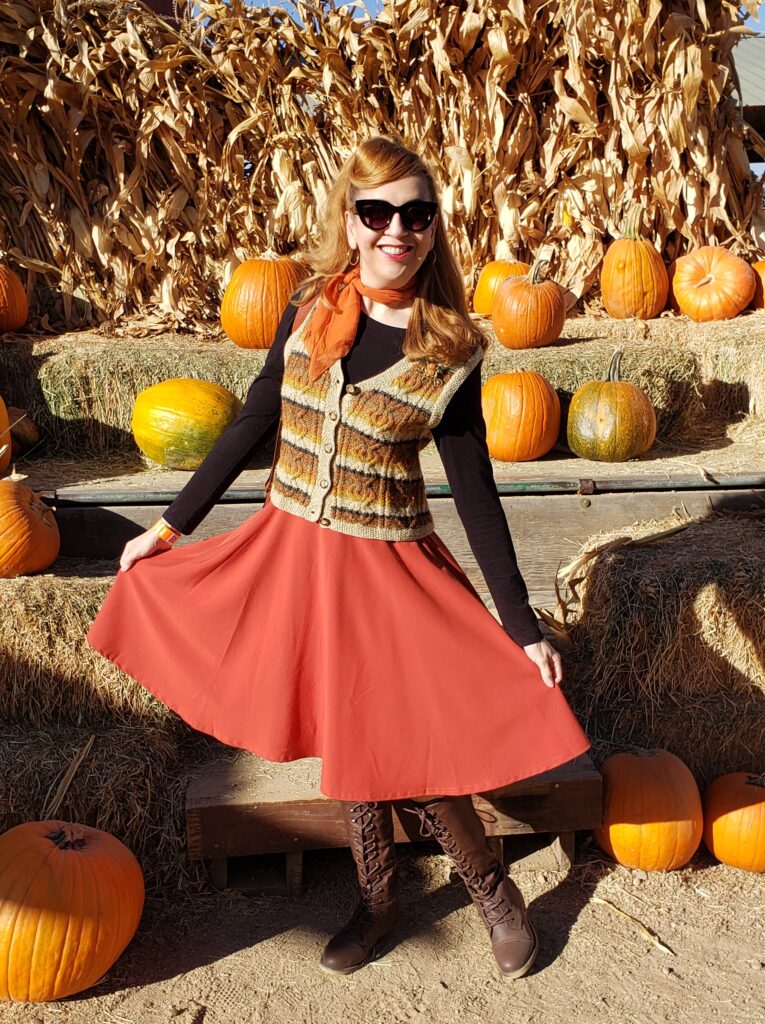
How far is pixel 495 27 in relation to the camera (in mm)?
5820

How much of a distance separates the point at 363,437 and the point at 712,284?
409 centimetres

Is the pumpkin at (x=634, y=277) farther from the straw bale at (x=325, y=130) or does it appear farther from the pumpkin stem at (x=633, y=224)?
the straw bale at (x=325, y=130)

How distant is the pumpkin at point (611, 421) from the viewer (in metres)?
4.62

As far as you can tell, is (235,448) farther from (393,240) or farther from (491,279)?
(491,279)

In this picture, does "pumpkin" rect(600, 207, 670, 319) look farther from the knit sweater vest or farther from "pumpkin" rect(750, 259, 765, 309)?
the knit sweater vest

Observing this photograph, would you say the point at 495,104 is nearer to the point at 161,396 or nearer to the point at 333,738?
the point at 161,396

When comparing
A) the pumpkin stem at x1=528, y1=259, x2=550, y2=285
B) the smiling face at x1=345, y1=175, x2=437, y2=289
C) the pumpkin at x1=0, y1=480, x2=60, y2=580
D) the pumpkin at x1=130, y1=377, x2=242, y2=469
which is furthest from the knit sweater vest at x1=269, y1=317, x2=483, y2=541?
the pumpkin stem at x1=528, y1=259, x2=550, y2=285

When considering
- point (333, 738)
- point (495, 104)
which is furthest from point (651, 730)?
point (495, 104)

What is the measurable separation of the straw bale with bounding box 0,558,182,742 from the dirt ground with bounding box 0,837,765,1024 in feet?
1.99

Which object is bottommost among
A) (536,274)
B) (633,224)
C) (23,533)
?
(23,533)

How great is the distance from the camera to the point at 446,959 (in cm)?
258

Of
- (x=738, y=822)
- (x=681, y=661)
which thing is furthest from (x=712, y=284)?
(x=738, y=822)

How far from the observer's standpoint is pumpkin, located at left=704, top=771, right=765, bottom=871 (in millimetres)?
3006

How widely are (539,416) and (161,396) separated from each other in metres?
1.76
